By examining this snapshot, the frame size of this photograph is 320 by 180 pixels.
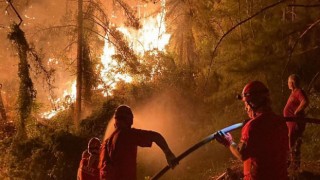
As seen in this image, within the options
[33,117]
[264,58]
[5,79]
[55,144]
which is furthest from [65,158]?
[5,79]

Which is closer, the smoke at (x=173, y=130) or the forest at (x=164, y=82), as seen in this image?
the forest at (x=164, y=82)

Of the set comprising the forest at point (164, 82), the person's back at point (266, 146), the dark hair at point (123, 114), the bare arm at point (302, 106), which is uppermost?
the forest at point (164, 82)

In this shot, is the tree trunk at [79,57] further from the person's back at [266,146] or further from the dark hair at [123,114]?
the person's back at [266,146]

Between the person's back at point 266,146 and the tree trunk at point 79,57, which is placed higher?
the tree trunk at point 79,57

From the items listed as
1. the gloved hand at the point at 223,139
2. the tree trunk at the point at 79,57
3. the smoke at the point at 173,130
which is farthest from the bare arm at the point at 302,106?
the tree trunk at the point at 79,57

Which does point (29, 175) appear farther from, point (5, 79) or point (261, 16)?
point (5, 79)

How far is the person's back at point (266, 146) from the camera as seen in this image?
3691 mm

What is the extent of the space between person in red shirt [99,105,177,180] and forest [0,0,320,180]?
402cm

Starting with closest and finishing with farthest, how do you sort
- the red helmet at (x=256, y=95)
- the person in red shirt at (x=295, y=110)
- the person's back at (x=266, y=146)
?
the person's back at (x=266, y=146) < the red helmet at (x=256, y=95) < the person in red shirt at (x=295, y=110)

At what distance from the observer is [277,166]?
376 centimetres

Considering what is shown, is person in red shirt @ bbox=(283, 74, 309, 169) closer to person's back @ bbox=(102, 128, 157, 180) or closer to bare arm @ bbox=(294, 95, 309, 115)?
bare arm @ bbox=(294, 95, 309, 115)

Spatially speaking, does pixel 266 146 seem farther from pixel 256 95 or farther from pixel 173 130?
pixel 173 130

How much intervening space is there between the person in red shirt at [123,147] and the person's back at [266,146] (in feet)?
4.35

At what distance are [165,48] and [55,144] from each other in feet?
32.5
